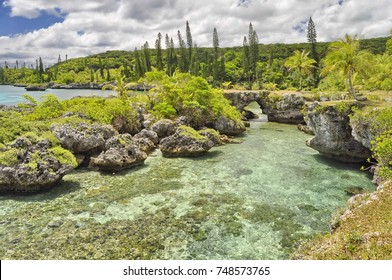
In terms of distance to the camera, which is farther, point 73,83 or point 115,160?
point 73,83

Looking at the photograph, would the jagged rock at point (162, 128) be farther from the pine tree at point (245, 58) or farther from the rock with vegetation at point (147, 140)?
the pine tree at point (245, 58)

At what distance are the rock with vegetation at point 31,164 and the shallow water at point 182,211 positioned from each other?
0.99 m

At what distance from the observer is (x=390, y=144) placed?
1695 centimetres

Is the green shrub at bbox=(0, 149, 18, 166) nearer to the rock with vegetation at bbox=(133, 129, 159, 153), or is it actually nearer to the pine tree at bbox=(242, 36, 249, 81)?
the rock with vegetation at bbox=(133, 129, 159, 153)

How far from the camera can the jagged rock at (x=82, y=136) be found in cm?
2570

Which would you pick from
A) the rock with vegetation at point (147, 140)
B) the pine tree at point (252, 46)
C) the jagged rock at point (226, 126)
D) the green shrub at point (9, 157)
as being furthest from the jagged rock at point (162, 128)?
the pine tree at point (252, 46)

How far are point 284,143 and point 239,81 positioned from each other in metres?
74.3

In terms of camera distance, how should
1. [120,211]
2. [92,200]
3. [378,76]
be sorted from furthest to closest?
[378,76] < [92,200] < [120,211]

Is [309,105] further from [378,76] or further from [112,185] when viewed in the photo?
[378,76]

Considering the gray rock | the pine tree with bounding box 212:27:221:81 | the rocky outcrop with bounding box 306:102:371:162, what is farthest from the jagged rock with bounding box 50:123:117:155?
the pine tree with bounding box 212:27:221:81

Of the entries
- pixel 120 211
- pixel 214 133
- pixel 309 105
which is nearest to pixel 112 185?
pixel 120 211

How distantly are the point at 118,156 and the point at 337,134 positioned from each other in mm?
20431

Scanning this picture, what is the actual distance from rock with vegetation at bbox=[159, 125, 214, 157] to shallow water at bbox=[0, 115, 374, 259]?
6.10ft

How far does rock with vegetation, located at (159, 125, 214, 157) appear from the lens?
100 ft
